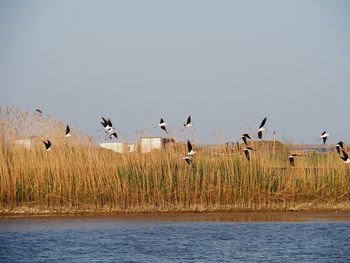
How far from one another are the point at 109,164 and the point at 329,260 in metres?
8.83

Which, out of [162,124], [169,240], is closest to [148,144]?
[162,124]

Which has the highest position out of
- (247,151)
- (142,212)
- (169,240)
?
(247,151)

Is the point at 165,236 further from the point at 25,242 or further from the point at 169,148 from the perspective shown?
the point at 169,148

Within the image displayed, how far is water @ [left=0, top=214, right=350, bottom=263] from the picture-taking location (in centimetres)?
1386

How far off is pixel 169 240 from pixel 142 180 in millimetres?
4768

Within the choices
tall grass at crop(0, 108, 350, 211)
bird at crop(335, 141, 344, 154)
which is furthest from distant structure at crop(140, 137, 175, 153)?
bird at crop(335, 141, 344, 154)

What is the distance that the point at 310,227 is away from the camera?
17.3 meters

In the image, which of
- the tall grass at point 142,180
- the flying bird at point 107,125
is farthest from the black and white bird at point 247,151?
the flying bird at point 107,125

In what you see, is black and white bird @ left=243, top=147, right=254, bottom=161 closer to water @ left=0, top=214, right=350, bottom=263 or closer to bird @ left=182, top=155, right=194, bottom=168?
bird @ left=182, top=155, right=194, bottom=168

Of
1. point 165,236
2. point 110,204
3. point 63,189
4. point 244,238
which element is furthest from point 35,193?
point 244,238

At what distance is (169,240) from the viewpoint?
52.1ft

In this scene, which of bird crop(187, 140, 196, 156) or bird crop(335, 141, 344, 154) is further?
bird crop(335, 141, 344, 154)

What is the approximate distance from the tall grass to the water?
1.15m

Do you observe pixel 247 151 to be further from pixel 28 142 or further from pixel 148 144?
pixel 28 142
